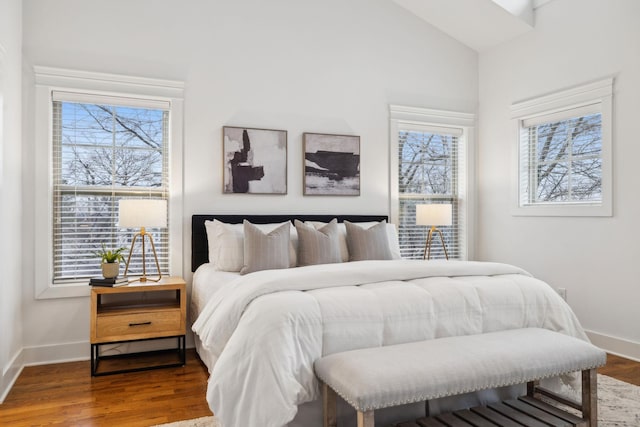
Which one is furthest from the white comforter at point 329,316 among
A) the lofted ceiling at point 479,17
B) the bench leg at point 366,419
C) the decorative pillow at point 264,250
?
the lofted ceiling at point 479,17

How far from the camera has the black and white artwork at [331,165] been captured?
177 inches

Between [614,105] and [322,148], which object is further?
[322,148]

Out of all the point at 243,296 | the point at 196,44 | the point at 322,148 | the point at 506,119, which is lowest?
the point at 243,296

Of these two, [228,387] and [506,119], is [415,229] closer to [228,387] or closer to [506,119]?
[506,119]

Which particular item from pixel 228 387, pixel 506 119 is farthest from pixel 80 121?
pixel 506 119

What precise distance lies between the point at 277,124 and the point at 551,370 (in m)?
3.06

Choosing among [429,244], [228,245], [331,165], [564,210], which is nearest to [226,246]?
[228,245]

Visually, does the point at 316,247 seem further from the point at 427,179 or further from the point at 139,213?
the point at 427,179

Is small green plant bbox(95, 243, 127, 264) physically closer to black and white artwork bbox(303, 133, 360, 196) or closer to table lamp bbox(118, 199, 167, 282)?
table lamp bbox(118, 199, 167, 282)

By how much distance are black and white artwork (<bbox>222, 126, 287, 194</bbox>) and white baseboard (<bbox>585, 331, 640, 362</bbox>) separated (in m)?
2.93

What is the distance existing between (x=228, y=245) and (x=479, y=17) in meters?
3.31

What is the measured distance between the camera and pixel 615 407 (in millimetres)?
2674

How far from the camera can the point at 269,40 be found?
4.38 m

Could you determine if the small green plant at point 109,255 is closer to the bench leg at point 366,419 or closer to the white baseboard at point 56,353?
the white baseboard at point 56,353
